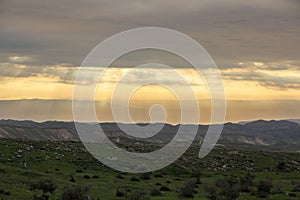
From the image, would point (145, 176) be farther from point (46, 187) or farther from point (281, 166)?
point (281, 166)

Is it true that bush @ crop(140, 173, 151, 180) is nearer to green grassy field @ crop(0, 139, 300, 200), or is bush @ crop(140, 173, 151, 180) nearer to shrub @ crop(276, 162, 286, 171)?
green grassy field @ crop(0, 139, 300, 200)

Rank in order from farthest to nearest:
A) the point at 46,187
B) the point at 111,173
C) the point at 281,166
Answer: the point at 281,166
the point at 111,173
the point at 46,187

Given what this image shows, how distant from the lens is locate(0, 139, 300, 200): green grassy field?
4269cm

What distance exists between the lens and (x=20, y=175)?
156ft

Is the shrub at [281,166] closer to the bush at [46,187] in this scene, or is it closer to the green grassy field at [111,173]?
the green grassy field at [111,173]

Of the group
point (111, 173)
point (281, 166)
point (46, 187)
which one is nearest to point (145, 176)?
point (111, 173)

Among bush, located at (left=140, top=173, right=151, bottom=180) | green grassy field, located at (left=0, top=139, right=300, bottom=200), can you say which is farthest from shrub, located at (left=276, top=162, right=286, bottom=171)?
bush, located at (left=140, top=173, right=151, bottom=180)

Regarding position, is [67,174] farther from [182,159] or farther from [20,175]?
[182,159]

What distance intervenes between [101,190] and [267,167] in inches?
1622

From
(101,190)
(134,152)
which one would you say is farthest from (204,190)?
(134,152)

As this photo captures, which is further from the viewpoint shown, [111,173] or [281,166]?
[281,166]

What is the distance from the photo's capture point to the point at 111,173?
61.1 meters

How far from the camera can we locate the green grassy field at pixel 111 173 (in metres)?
42.7

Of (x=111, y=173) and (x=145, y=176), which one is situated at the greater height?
(x=111, y=173)
